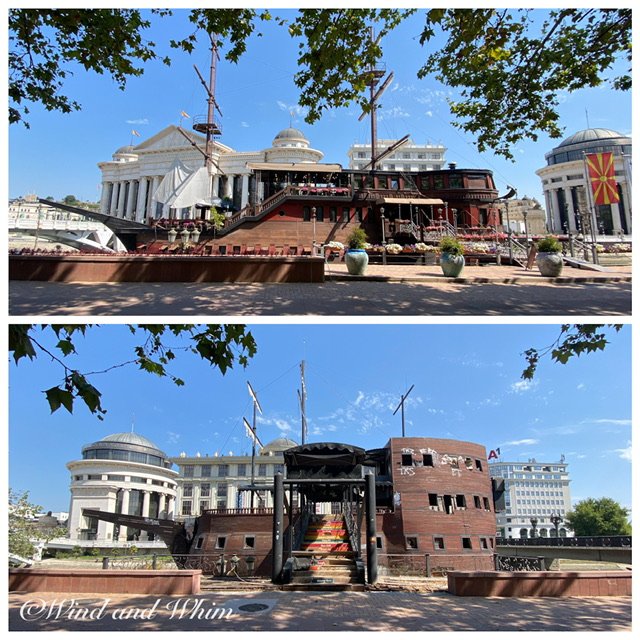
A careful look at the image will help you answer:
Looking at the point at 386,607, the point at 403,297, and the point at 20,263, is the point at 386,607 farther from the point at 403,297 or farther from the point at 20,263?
the point at 20,263

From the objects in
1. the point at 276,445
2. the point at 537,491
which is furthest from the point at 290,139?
the point at 537,491

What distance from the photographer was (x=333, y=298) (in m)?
11.9

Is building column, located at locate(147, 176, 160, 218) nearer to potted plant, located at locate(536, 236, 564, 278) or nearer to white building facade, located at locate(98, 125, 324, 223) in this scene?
white building facade, located at locate(98, 125, 324, 223)

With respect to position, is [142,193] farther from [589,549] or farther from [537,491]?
[537,491]

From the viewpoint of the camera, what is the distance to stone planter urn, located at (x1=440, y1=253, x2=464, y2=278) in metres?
16.5

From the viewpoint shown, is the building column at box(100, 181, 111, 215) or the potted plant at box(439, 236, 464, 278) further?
the building column at box(100, 181, 111, 215)

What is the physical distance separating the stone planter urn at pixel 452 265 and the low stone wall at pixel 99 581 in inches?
477

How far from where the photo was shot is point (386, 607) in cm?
892

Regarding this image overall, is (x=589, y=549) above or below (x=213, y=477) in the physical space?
above

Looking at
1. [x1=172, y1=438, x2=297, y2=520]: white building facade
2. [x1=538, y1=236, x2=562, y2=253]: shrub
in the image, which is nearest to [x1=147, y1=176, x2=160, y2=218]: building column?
[x1=172, y1=438, x2=297, y2=520]: white building facade

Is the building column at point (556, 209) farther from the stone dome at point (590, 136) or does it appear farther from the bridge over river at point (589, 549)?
the bridge over river at point (589, 549)

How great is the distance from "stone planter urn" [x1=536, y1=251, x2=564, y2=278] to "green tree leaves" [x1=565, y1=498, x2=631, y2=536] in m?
65.8

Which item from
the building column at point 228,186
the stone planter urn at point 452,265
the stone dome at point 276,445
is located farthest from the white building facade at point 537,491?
the stone planter urn at point 452,265

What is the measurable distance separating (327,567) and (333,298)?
31.6 feet
